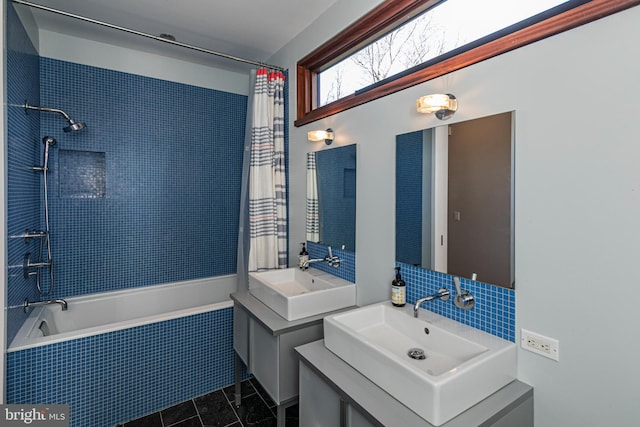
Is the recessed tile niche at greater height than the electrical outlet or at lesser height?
greater

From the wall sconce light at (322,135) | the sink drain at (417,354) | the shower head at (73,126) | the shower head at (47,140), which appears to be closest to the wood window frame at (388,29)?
the wall sconce light at (322,135)

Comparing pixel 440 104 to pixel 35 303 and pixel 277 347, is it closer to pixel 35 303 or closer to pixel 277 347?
pixel 277 347

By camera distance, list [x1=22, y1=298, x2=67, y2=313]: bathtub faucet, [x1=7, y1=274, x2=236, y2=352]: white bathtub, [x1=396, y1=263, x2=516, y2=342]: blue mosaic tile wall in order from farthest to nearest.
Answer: [x1=22, y1=298, x2=67, y2=313]: bathtub faucet
[x1=7, y1=274, x2=236, y2=352]: white bathtub
[x1=396, y1=263, x2=516, y2=342]: blue mosaic tile wall

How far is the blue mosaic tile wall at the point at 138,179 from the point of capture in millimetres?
2633

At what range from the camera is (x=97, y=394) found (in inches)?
80.0

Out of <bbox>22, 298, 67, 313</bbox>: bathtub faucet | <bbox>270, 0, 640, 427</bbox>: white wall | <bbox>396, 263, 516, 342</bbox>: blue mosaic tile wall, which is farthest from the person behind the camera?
<bbox>22, 298, 67, 313</bbox>: bathtub faucet

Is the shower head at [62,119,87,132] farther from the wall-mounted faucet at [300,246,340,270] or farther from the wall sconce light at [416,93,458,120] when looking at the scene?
the wall sconce light at [416,93,458,120]

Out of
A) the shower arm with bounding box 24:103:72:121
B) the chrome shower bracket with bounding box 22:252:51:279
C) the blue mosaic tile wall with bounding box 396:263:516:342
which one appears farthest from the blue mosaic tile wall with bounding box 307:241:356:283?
the shower arm with bounding box 24:103:72:121

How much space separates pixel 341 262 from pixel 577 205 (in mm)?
1359

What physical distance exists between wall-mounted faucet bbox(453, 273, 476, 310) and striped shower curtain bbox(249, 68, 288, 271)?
1.57 m

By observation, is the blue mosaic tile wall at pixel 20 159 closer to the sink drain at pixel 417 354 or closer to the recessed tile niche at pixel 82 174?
the recessed tile niche at pixel 82 174

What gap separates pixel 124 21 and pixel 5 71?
0.98m

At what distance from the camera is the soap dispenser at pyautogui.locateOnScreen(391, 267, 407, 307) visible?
1675 millimetres

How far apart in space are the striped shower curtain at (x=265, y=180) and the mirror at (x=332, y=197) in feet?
1.12
